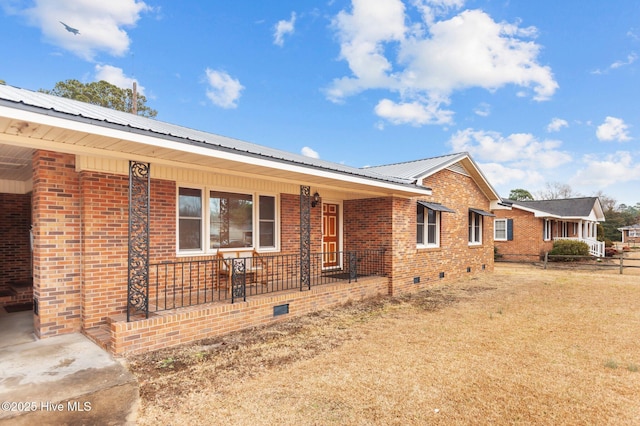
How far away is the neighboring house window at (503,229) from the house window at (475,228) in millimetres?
8886

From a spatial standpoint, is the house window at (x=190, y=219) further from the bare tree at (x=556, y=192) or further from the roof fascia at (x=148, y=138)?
the bare tree at (x=556, y=192)

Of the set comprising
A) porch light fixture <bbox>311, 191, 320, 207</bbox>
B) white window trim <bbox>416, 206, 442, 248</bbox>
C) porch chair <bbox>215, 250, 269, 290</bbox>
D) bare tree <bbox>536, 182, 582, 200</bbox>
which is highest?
bare tree <bbox>536, 182, 582, 200</bbox>

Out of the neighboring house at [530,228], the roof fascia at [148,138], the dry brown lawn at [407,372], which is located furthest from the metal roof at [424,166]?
the neighboring house at [530,228]

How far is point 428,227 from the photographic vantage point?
464 inches

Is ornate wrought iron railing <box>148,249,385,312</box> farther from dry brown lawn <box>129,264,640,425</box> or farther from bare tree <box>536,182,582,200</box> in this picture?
bare tree <box>536,182,582,200</box>

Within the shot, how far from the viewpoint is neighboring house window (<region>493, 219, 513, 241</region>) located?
22.2 m

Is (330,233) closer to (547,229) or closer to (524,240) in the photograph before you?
(524,240)

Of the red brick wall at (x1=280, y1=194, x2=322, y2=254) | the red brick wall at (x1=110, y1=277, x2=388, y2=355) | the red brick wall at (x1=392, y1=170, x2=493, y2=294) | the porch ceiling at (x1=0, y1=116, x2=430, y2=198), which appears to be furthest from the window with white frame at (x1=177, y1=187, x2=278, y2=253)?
the red brick wall at (x1=392, y1=170, x2=493, y2=294)

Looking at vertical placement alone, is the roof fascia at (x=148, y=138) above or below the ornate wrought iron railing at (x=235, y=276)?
above

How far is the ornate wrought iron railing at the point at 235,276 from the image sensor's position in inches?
240

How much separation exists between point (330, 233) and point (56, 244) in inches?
277

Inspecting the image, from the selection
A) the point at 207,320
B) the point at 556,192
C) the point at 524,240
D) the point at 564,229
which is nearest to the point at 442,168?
the point at 207,320

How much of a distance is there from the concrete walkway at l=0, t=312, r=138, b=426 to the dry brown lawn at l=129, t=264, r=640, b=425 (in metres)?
0.24

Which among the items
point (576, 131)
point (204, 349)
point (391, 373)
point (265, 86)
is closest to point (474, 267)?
point (391, 373)
